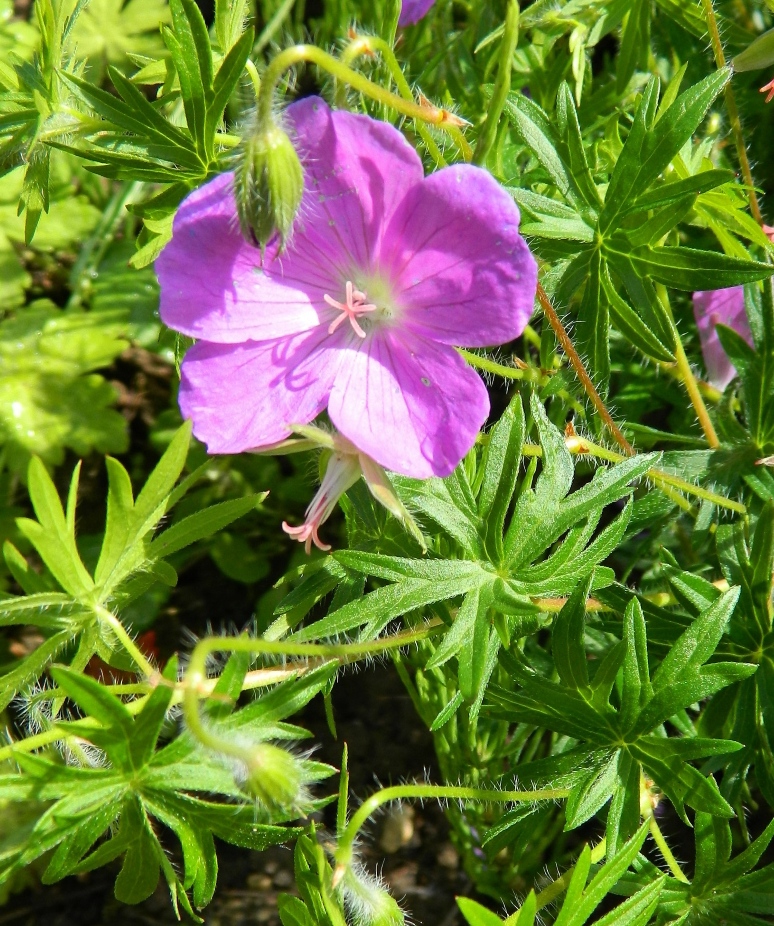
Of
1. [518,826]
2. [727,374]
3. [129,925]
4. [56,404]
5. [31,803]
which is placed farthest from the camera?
[56,404]

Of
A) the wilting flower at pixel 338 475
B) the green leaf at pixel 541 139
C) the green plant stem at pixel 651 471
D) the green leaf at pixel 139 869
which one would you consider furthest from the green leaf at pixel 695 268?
the green leaf at pixel 139 869

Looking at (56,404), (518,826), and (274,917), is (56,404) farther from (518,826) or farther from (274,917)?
(518,826)

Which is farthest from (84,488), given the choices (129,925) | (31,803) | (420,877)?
(420,877)

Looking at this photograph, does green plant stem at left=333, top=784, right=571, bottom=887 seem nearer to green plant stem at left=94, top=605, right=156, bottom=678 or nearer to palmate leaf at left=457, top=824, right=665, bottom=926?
palmate leaf at left=457, top=824, right=665, bottom=926

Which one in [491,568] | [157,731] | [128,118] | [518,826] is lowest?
[518,826]

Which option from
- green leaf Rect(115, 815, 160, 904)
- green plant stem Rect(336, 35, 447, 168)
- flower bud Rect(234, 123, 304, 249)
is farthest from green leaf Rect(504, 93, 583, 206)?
green leaf Rect(115, 815, 160, 904)

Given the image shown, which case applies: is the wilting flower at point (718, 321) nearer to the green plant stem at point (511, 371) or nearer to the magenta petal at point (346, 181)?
the green plant stem at point (511, 371)
